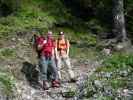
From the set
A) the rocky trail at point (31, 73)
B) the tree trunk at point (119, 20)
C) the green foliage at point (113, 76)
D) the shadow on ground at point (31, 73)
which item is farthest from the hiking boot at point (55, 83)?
the tree trunk at point (119, 20)

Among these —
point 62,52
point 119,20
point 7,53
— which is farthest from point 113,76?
point 119,20

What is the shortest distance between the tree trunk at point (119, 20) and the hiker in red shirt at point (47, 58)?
18.5 ft

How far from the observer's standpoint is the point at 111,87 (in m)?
15.9

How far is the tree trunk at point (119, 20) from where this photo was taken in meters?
23.2

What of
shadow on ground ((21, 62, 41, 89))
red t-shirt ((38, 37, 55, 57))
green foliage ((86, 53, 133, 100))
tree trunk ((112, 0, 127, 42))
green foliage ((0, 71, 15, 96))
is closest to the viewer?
green foliage ((86, 53, 133, 100))

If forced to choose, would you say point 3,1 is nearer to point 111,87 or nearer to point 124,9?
point 124,9

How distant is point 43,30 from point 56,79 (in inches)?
185

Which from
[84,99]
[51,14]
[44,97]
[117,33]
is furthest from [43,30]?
[84,99]

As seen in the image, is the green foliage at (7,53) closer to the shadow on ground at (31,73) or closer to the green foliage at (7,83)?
the shadow on ground at (31,73)

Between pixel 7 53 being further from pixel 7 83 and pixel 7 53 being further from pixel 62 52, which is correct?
pixel 7 83

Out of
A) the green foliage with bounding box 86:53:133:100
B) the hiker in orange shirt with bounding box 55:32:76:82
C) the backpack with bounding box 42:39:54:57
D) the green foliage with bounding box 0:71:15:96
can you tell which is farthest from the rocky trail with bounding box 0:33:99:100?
the backpack with bounding box 42:39:54:57

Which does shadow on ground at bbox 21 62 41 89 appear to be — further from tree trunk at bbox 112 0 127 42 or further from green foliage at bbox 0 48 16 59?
tree trunk at bbox 112 0 127 42

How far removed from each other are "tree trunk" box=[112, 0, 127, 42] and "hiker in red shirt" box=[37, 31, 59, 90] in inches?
221

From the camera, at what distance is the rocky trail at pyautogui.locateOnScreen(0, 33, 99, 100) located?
17.6 metres
